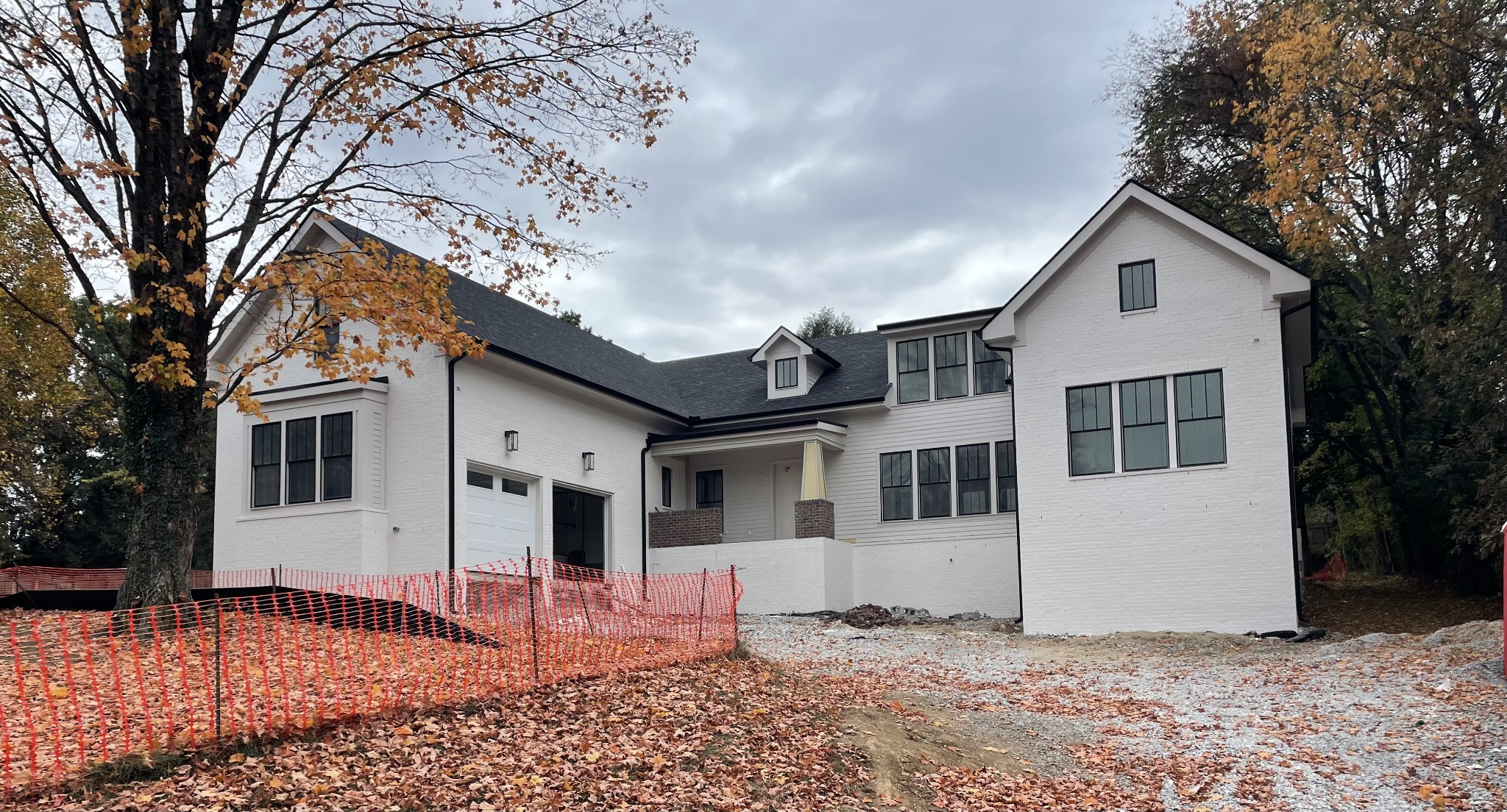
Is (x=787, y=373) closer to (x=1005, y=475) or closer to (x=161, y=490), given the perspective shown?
(x=1005, y=475)

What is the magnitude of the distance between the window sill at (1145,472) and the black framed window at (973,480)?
426 cm

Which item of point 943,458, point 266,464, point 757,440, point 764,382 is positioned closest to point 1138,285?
point 943,458

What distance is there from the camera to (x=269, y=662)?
10.9 metres

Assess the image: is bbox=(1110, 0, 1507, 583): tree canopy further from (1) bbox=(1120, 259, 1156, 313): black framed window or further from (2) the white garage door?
(2) the white garage door

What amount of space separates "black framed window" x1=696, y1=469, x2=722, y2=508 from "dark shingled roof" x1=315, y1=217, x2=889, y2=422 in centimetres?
132

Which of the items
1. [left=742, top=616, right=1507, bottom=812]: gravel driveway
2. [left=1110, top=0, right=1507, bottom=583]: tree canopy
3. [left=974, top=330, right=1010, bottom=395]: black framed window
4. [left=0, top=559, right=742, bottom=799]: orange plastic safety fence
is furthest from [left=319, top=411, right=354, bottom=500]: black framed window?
[left=1110, top=0, right=1507, bottom=583]: tree canopy

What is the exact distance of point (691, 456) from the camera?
89.8 ft

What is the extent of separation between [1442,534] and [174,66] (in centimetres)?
2728

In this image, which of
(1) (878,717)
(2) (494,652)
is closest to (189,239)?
(2) (494,652)

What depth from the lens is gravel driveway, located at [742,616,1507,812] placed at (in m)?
9.58

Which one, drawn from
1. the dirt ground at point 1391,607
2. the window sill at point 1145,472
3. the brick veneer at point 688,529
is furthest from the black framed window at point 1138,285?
the brick veneer at point 688,529

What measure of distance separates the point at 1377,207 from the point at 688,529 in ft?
51.5

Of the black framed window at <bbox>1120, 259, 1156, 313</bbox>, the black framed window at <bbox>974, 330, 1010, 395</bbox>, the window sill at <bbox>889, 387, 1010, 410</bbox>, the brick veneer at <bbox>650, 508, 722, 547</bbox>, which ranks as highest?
the black framed window at <bbox>1120, 259, 1156, 313</bbox>

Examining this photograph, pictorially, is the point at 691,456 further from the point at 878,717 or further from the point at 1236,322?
the point at 878,717
